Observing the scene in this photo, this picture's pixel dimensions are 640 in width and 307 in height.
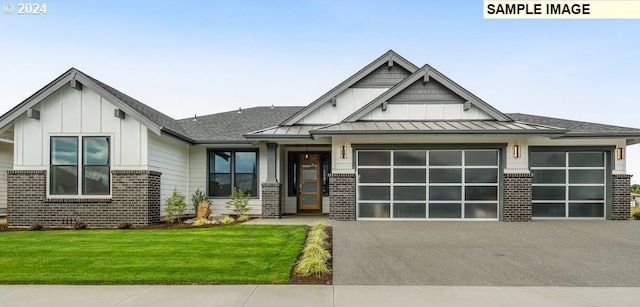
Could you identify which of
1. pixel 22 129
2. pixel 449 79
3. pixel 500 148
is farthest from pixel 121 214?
pixel 500 148

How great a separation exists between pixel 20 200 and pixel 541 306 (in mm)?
14062

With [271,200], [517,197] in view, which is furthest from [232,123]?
[517,197]

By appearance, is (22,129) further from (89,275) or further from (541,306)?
(541,306)

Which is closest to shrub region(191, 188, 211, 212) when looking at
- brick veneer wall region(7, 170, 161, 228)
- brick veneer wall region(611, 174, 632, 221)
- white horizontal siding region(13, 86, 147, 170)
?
brick veneer wall region(7, 170, 161, 228)

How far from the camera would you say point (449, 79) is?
14.0 metres

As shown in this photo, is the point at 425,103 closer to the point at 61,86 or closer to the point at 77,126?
the point at 77,126

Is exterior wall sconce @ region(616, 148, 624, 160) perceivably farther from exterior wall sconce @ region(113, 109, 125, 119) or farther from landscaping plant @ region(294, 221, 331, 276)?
exterior wall sconce @ region(113, 109, 125, 119)

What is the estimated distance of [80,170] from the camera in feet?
42.0

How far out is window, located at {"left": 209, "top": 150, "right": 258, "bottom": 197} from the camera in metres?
16.0

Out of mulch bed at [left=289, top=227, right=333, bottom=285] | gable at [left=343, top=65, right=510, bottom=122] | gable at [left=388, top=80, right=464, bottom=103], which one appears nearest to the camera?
mulch bed at [left=289, top=227, right=333, bottom=285]

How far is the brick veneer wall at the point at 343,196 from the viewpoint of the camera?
13.8 metres

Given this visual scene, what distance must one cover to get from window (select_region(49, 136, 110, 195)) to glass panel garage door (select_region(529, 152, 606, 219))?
45.5ft

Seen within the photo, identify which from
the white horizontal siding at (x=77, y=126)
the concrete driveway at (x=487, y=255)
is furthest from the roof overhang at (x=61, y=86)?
the concrete driveway at (x=487, y=255)

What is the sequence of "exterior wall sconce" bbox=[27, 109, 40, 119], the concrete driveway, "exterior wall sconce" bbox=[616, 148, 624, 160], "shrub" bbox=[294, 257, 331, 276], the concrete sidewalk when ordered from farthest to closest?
"exterior wall sconce" bbox=[616, 148, 624, 160] → "exterior wall sconce" bbox=[27, 109, 40, 119] → "shrub" bbox=[294, 257, 331, 276] → the concrete driveway → the concrete sidewalk
